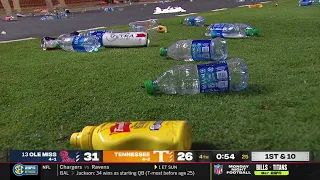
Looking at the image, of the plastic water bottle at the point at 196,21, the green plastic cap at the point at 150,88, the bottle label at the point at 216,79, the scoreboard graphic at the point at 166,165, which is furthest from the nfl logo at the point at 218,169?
the plastic water bottle at the point at 196,21

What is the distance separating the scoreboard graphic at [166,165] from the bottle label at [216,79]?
3.52 feet

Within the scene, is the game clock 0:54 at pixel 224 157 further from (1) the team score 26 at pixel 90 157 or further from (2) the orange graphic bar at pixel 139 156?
(1) the team score 26 at pixel 90 157

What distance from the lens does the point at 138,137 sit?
2.09m

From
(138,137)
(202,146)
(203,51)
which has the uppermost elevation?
(203,51)

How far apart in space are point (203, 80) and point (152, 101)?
0.39 meters

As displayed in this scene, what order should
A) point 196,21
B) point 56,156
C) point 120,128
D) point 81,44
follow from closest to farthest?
point 56,156 < point 120,128 < point 81,44 < point 196,21

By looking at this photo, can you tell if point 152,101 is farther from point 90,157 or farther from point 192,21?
point 192,21

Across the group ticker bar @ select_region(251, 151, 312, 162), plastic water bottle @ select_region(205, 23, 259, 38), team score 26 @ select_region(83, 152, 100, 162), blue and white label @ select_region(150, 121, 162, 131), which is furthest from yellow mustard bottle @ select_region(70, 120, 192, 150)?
plastic water bottle @ select_region(205, 23, 259, 38)

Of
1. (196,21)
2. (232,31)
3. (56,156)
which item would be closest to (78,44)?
(232,31)

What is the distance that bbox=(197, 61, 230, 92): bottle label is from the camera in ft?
9.73

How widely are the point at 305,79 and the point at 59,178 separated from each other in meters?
1.98

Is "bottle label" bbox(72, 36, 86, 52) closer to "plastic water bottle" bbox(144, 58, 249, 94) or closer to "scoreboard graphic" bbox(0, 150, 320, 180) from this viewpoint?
"plastic water bottle" bbox(144, 58, 249, 94)

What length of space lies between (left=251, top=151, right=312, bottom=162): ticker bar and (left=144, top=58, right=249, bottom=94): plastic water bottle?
3.59 feet

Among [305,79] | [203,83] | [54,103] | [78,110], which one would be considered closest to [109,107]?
[78,110]
